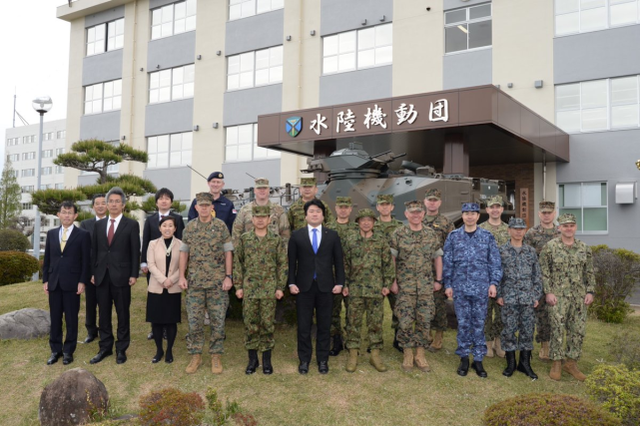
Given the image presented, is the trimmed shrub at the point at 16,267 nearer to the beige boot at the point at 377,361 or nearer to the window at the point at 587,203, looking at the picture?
the beige boot at the point at 377,361

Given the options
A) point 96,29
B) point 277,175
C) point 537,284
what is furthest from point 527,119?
point 96,29

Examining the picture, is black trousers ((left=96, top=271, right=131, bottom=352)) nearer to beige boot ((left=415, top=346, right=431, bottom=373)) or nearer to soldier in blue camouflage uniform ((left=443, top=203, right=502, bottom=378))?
beige boot ((left=415, top=346, right=431, bottom=373))

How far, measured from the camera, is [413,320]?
658 centimetres

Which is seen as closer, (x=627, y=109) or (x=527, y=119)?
(x=527, y=119)

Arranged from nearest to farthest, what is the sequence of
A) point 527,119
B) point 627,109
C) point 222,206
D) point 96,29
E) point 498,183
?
point 222,206, point 498,183, point 527,119, point 627,109, point 96,29

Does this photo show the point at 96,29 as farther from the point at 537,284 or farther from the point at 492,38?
the point at 537,284

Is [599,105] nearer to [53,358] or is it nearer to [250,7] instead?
[250,7]

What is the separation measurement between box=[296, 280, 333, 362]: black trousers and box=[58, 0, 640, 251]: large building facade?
860 centimetres

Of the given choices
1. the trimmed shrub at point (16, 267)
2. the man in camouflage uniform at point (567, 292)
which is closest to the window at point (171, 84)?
the trimmed shrub at point (16, 267)

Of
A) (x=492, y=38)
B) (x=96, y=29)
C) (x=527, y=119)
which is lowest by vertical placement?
(x=527, y=119)

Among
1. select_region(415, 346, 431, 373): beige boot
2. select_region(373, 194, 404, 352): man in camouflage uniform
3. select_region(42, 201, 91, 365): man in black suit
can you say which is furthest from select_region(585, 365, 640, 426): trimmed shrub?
select_region(42, 201, 91, 365): man in black suit

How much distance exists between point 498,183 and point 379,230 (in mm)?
6214

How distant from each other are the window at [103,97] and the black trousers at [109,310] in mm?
21700

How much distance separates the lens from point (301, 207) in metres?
7.60
